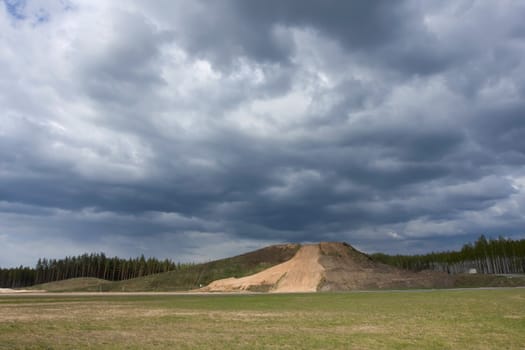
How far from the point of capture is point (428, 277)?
98.8 meters

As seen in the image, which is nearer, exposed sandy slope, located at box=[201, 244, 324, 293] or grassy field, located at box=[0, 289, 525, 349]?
grassy field, located at box=[0, 289, 525, 349]

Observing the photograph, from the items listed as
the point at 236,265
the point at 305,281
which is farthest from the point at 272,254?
the point at 305,281

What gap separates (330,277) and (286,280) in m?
11.0

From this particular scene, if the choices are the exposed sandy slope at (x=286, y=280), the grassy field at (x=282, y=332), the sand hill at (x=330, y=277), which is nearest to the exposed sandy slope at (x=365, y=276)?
the sand hill at (x=330, y=277)

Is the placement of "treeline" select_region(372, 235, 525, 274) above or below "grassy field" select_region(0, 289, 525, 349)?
above

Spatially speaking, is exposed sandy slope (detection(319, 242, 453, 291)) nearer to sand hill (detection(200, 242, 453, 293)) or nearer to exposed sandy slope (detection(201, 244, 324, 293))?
sand hill (detection(200, 242, 453, 293))

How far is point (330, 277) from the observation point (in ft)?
322

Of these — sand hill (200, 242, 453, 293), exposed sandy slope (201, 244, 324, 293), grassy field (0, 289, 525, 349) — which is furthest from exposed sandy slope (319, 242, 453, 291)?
grassy field (0, 289, 525, 349)

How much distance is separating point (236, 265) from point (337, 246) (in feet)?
102

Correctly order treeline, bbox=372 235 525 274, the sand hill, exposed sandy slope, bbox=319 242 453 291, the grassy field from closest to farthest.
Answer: the grassy field, exposed sandy slope, bbox=319 242 453 291, the sand hill, treeline, bbox=372 235 525 274

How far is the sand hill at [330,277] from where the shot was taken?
3748 inches

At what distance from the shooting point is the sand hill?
312ft

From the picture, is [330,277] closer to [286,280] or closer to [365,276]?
[365,276]

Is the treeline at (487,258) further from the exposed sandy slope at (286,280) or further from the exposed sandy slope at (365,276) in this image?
the exposed sandy slope at (286,280)
